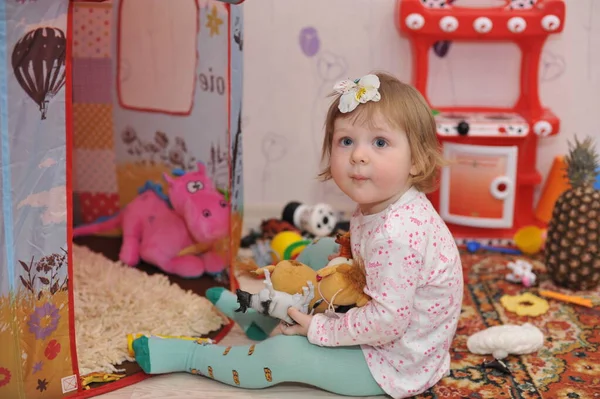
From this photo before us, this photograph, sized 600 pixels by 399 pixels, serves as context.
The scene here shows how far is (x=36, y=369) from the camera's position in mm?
1402

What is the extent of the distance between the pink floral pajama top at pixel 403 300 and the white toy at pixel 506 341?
0.19 meters

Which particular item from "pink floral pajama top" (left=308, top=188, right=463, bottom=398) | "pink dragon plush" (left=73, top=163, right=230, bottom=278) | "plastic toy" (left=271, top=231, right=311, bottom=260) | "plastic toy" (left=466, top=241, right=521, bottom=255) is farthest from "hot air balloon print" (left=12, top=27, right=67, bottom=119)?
"plastic toy" (left=466, top=241, right=521, bottom=255)

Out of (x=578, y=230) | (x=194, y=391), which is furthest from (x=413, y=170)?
(x=578, y=230)

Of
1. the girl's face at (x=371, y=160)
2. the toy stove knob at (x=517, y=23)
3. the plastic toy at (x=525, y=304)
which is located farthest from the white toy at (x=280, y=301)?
the toy stove knob at (x=517, y=23)

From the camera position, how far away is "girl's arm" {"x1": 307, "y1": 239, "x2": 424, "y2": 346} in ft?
4.39

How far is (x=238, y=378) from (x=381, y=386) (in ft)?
0.96

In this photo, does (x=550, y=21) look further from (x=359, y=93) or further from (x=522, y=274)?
(x=359, y=93)

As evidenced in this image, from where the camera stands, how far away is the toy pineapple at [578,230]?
6.28 feet

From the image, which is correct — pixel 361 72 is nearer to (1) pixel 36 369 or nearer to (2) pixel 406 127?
(2) pixel 406 127

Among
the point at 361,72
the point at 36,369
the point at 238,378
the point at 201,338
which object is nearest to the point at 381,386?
the point at 238,378

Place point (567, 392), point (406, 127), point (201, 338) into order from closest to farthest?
point (406, 127) → point (567, 392) → point (201, 338)

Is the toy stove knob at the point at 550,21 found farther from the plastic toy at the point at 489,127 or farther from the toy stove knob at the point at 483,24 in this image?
the toy stove knob at the point at 483,24

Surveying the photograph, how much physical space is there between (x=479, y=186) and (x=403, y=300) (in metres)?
1.03

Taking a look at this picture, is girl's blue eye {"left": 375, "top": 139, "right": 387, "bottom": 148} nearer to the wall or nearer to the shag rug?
the shag rug
